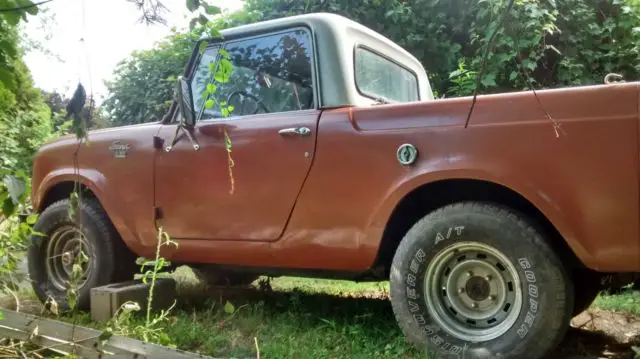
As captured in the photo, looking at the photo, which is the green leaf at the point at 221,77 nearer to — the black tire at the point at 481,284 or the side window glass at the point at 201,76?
the side window glass at the point at 201,76

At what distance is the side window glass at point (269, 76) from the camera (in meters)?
3.13

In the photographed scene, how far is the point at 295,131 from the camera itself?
2.91 meters

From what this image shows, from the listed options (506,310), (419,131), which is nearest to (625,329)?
(506,310)

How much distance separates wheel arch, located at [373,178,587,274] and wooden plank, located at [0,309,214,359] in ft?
3.56

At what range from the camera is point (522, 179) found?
2.34 meters

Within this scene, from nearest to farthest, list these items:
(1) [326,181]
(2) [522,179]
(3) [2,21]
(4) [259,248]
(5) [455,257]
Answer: (3) [2,21] < (2) [522,179] < (5) [455,257] < (1) [326,181] < (4) [259,248]

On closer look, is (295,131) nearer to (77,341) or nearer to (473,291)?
(473,291)

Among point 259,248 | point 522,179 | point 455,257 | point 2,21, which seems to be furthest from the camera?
point 259,248

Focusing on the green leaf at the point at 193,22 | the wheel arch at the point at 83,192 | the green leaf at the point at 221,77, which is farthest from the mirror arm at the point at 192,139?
the green leaf at the point at 193,22

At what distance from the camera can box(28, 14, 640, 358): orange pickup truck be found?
89.0 inches

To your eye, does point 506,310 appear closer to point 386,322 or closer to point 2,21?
point 386,322

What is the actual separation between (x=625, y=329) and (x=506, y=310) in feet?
3.93

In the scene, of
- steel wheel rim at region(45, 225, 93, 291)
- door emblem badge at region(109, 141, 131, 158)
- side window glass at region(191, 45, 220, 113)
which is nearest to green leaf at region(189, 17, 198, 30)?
side window glass at region(191, 45, 220, 113)

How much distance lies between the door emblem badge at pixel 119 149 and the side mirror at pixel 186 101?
512 mm
